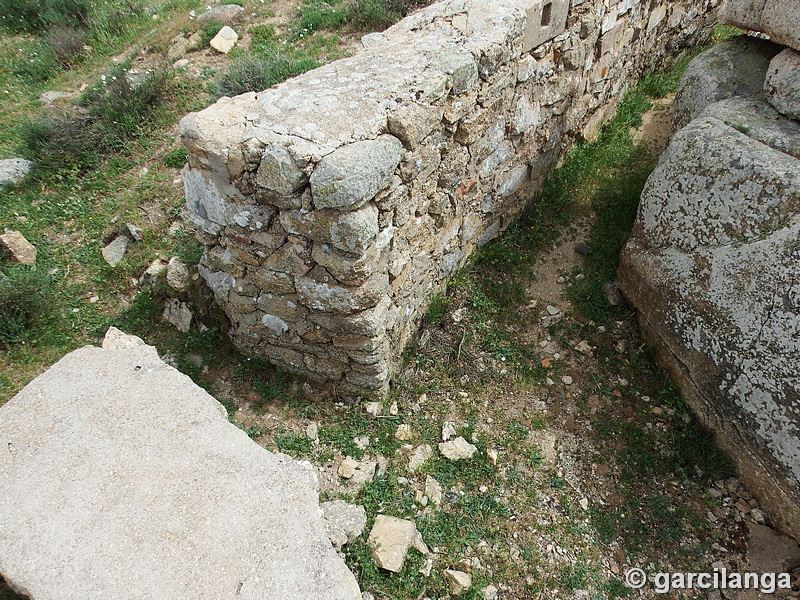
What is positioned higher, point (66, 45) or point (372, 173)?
point (372, 173)

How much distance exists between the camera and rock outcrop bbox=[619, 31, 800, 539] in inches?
106

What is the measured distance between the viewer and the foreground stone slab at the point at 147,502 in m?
1.97

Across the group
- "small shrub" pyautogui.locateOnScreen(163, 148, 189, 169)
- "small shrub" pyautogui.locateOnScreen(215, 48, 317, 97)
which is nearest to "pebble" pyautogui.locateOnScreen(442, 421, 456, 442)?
"small shrub" pyautogui.locateOnScreen(163, 148, 189, 169)

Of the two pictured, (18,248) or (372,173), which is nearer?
(372,173)

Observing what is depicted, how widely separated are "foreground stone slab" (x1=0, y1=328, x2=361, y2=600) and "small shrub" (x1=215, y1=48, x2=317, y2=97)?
348cm

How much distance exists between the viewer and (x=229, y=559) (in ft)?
A: 6.59

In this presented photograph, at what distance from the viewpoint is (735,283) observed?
2.88 metres

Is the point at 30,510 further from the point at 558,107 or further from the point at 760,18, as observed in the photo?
the point at 760,18

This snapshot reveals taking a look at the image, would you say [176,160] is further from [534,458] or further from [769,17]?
[769,17]

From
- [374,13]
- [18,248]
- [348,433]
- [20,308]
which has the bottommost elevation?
[348,433]

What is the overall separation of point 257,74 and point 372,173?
3331 mm

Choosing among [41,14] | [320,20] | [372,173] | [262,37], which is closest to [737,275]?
[372,173]

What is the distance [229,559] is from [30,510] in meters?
0.86

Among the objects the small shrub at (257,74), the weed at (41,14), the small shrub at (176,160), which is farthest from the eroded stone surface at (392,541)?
the weed at (41,14)
